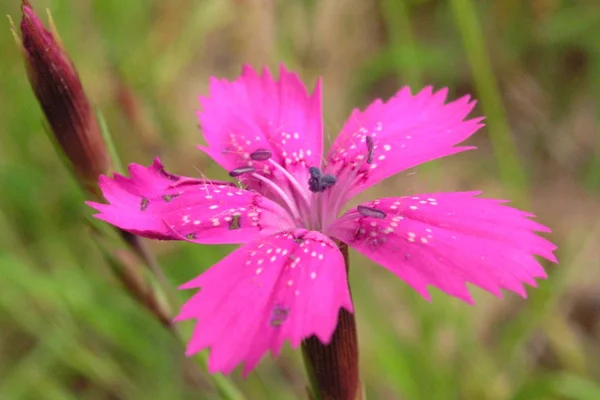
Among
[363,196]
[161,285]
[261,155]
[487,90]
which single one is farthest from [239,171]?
[363,196]

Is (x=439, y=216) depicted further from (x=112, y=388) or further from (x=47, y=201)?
(x=47, y=201)

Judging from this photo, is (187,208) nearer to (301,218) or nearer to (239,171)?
(239,171)

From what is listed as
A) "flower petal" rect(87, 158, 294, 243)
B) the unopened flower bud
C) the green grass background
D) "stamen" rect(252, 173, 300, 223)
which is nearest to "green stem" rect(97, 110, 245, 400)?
the unopened flower bud

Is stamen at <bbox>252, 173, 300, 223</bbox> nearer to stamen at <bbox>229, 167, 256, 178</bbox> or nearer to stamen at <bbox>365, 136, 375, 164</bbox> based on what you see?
stamen at <bbox>229, 167, 256, 178</bbox>

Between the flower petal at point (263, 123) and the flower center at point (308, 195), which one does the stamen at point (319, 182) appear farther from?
the flower petal at point (263, 123)

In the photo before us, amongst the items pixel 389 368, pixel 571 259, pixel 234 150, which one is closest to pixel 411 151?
pixel 234 150
